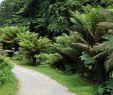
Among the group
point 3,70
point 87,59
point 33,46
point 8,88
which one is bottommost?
point 8,88

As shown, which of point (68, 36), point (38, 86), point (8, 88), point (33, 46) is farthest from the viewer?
point (33, 46)

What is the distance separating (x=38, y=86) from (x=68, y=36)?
624 centimetres

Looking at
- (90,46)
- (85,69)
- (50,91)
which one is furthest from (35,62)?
(50,91)

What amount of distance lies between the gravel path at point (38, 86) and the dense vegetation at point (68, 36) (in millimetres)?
1793

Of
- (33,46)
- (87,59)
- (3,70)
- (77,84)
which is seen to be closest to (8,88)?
(3,70)

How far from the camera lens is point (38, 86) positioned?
16438 mm

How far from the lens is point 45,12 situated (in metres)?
36.0

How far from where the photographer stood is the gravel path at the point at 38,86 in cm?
1475

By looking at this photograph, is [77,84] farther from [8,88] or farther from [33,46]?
[33,46]

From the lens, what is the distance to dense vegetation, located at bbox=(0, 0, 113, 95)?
54.8ft

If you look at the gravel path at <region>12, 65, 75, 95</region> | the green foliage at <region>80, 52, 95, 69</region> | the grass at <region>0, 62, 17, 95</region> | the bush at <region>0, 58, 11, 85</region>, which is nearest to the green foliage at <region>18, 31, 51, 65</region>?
the gravel path at <region>12, 65, 75, 95</region>

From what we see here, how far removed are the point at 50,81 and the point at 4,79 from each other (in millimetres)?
2637

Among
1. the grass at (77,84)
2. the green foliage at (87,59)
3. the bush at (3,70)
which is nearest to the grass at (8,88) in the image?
the bush at (3,70)

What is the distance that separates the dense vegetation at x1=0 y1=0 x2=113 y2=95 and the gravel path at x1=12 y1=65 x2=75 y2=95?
1793 mm
